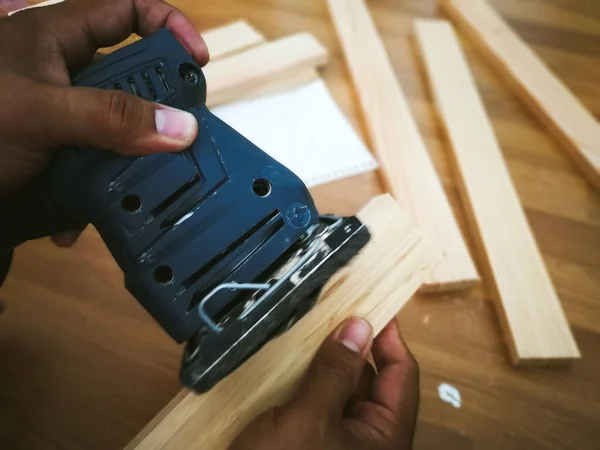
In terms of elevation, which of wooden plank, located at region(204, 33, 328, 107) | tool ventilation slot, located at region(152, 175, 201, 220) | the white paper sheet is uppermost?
tool ventilation slot, located at region(152, 175, 201, 220)

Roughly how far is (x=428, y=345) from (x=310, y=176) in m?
0.35

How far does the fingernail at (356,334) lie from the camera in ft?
1.66

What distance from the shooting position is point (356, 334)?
0.51 meters

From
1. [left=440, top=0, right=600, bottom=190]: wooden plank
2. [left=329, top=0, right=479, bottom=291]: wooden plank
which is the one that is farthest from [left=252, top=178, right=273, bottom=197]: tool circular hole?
[left=440, top=0, right=600, bottom=190]: wooden plank

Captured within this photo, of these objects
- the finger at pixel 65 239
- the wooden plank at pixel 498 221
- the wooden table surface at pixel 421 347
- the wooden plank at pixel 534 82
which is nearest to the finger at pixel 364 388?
the wooden table surface at pixel 421 347

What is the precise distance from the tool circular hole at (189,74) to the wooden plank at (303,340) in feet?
0.73

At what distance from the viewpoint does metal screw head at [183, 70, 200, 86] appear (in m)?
0.54

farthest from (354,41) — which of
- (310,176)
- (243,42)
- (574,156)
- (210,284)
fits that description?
(210,284)

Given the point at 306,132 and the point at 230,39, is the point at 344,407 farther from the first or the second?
the point at 230,39

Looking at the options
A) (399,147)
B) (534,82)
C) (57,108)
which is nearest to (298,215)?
(57,108)

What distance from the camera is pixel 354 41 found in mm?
1105

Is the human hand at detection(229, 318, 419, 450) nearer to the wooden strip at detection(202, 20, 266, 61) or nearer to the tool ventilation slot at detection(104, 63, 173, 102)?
the tool ventilation slot at detection(104, 63, 173, 102)

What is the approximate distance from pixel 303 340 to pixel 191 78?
0.95 ft

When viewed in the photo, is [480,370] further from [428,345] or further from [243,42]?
[243,42]
